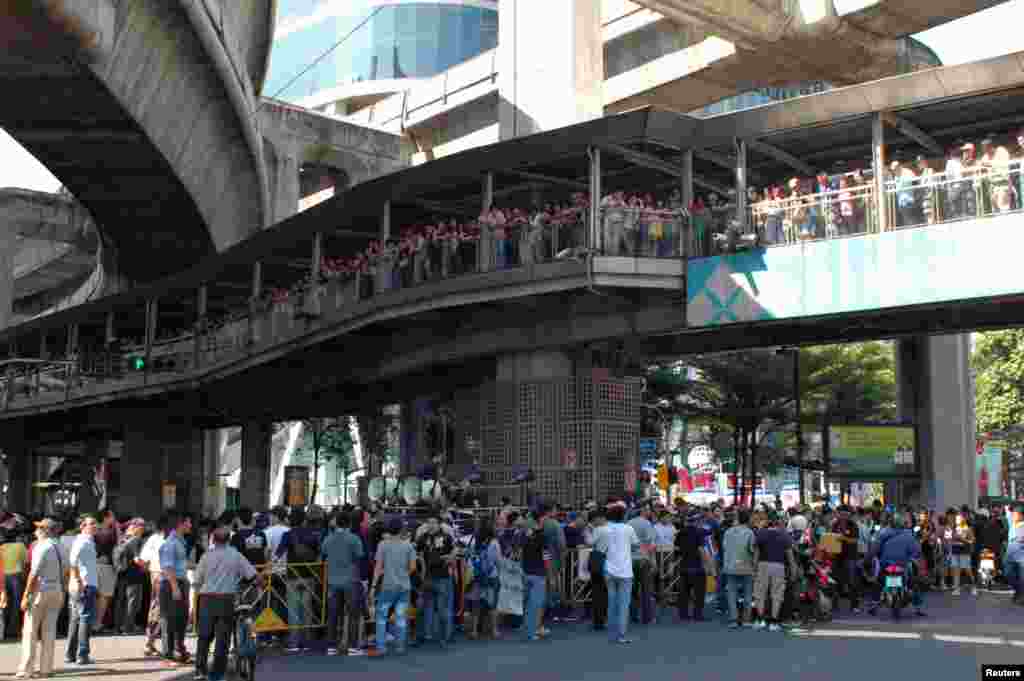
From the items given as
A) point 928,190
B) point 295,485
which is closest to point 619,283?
point 928,190

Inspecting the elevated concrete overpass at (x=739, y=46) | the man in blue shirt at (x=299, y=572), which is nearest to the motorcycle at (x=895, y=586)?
the man in blue shirt at (x=299, y=572)

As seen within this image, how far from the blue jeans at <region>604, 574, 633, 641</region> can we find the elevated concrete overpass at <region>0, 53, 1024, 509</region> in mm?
8904

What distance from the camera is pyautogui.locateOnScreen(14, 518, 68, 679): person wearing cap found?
531 inches

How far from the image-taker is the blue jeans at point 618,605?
16031 millimetres

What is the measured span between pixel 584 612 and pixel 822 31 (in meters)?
24.9

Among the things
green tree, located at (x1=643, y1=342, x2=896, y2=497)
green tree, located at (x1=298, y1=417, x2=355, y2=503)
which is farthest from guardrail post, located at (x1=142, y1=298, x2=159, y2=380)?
green tree, located at (x1=643, y1=342, x2=896, y2=497)

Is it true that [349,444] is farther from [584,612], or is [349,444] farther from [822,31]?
[584,612]

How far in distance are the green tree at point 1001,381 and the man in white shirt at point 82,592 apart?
1585 inches

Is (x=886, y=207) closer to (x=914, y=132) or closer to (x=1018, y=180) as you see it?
(x=1018, y=180)

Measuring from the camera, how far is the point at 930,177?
22.6 meters

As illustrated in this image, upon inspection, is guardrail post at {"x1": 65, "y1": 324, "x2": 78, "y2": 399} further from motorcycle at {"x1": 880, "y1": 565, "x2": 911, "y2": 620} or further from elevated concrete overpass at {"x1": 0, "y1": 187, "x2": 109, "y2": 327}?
motorcycle at {"x1": 880, "y1": 565, "x2": 911, "y2": 620}

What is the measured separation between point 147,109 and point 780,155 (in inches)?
735

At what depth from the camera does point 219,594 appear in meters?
12.8

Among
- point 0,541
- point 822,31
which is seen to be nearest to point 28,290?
point 822,31
